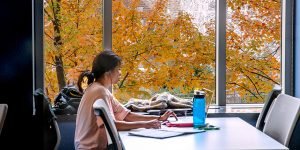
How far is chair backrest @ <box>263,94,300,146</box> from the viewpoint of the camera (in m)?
2.56

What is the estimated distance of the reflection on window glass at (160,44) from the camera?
3986 mm

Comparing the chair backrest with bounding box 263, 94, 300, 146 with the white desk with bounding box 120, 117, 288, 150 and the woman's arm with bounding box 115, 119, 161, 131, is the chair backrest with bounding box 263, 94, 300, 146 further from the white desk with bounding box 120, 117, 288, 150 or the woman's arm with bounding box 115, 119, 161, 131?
the woman's arm with bounding box 115, 119, 161, 131

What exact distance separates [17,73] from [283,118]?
204cm

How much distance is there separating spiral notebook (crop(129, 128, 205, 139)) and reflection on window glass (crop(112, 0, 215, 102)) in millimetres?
1285

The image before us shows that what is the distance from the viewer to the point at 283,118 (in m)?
2.75

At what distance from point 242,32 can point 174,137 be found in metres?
1.90

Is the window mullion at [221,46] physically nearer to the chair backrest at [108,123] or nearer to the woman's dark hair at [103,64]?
the woman's dark hair at [103,64]

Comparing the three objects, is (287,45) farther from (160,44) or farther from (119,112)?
(119,112)

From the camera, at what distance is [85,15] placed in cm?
393

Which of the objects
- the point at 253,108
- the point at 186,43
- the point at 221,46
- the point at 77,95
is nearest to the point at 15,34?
the point at 77,95

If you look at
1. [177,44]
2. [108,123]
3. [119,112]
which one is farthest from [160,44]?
[108,123]

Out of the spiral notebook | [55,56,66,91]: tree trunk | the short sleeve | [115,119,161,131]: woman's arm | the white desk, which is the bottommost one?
the white desk

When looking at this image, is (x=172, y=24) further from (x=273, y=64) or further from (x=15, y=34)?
(x=15, y=34)

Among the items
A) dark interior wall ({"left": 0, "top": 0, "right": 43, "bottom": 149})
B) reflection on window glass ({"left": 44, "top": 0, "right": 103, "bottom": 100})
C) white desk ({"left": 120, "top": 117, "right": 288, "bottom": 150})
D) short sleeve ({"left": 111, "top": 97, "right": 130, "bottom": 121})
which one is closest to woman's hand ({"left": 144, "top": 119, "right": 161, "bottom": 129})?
white desk ({"left": 120, "top": 117, "right": 288, "bottom": 150})
